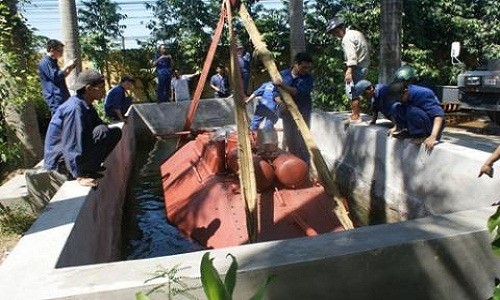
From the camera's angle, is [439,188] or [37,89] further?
[37,89]

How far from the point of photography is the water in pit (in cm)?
593

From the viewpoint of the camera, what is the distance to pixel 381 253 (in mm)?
2916

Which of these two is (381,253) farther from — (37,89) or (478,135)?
(478,135)

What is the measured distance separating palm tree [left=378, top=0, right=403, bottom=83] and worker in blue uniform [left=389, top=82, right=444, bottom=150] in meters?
3.43

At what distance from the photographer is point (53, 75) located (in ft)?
21.5

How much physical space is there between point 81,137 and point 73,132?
11 cm

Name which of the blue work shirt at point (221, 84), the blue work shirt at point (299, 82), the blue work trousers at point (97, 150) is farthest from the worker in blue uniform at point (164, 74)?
the blue work trousers at point (97, 150)

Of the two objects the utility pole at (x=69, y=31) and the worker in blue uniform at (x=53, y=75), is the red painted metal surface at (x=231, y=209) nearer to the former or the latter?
the worker in blue uniform at (x=53, y=75)

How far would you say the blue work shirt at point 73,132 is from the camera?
181 inches

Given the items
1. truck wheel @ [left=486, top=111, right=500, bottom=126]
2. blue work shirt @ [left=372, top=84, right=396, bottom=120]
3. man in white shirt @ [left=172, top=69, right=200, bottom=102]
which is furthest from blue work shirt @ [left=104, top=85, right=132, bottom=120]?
truck wheel @ [left=486, top=111, right=500, bottom=126]

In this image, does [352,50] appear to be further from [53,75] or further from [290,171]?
[53,75]

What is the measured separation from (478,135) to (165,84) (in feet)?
30.3

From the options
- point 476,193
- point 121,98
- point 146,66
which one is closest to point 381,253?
point 476,193

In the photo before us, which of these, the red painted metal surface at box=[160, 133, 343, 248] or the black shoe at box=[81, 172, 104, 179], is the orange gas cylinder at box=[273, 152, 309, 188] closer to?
the red painted metal surface at box=[160, 133, 343, 248]
